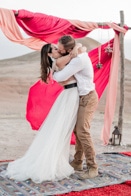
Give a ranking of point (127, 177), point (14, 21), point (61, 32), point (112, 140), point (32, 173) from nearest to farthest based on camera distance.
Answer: point (32, 173)
point (127, 177)
point (14, 21)
point (61, 32)
point (112, 140)

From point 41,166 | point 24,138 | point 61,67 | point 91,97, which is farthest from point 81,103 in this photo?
point 24,138

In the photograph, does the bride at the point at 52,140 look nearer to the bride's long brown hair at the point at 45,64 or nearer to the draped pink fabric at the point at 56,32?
the bride's long brown hair at the point at 45,64

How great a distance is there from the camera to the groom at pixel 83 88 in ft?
14.6

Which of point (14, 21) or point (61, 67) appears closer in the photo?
point (61, 67)

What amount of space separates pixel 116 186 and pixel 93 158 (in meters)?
0.40

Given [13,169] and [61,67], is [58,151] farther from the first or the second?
[61,67]

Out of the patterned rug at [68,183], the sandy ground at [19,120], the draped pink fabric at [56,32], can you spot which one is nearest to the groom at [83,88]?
the patterned rug at [68,183]

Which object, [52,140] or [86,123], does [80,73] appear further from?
[52,140]

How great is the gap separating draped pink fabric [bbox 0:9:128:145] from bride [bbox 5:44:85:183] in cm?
127

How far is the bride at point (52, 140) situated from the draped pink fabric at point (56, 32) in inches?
50.1

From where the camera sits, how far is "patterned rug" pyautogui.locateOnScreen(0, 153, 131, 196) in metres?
4.13

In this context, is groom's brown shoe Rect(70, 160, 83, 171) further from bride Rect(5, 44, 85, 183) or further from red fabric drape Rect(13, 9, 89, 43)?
red fabric drape Rect(13, 9, 89, 43)

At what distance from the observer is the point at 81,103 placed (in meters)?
4.61

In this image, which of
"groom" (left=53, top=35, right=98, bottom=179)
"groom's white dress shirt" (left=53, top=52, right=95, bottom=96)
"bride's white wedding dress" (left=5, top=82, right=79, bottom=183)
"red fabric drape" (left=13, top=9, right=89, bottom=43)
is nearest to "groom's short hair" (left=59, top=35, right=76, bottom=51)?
"groom" (left=53, top=35, right=98, bottom=179)
